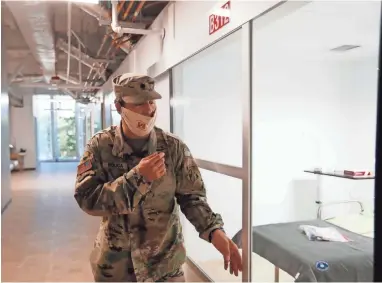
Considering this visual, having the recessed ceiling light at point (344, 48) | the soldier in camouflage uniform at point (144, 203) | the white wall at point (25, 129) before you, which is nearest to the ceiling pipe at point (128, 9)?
the recessed ceiling light at point (344, 48)

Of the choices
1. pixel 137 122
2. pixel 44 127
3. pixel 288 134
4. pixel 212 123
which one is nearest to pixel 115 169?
pixel 137 122

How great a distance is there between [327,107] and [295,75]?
67 cm

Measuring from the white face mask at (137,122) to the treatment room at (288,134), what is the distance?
3.01ft

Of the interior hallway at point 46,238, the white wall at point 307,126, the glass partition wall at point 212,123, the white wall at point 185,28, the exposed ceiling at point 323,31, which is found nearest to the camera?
the white wall at point 185,28

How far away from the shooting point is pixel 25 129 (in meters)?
12.2

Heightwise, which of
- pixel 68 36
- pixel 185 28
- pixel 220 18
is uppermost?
pixel 68 36

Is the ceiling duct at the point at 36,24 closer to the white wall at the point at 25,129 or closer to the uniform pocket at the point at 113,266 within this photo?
the uniform pocket at the point at 113,266

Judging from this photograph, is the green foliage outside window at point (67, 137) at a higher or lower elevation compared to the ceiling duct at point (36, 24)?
lower

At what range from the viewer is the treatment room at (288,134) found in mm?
2527

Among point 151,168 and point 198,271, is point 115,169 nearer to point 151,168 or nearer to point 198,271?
point 151,168

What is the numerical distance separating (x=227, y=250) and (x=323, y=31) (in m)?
2.88

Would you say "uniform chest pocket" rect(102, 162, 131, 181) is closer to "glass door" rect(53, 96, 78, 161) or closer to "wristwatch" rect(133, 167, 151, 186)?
"wristwatch" rect(133, 167, 151, 186)

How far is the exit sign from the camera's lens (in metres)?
2.42

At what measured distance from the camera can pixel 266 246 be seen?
9.77 feet
